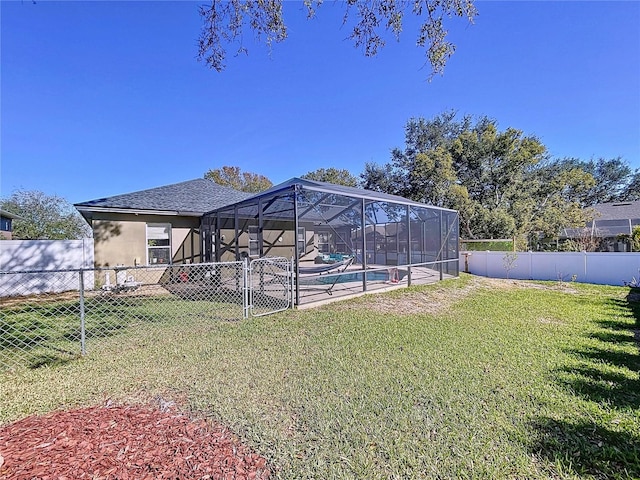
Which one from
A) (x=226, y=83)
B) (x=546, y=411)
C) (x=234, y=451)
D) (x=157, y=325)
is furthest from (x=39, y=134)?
(x=546, y=411)

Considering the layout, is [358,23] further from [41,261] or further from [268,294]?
[41,261]

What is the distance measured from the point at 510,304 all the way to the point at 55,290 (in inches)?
533

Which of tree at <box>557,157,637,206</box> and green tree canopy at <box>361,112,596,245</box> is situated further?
tree at <box>557,157,637,206</box>

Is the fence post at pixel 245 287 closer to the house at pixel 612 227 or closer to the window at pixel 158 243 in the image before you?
the window at pixel 158 243

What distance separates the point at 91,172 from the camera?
70.4 feet

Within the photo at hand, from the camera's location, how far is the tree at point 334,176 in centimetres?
3142

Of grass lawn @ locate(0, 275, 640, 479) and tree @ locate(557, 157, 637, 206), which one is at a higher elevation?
tree @ locate(557, 157, 637, 206)

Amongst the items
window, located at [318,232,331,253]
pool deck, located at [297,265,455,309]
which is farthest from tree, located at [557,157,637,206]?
window, located at [318,232,331,253]

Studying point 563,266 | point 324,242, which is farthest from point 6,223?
point 563,266

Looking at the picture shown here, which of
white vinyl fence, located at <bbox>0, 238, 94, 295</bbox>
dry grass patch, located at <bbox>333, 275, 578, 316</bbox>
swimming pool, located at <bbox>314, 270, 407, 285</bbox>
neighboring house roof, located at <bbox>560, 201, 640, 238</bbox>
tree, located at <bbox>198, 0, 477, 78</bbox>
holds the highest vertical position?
tree, located at <bbox>198, 0, 477, 78</bbox>

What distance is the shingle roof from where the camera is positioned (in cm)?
1956

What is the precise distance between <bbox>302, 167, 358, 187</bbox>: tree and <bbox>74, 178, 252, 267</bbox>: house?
19.9m

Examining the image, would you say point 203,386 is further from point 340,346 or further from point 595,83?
point 595,83

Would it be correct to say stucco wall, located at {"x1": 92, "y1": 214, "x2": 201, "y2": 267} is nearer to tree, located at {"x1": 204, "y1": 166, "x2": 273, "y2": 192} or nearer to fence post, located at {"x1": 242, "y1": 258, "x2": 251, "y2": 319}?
fence post, located at {"x1": 242, "y1": 258, "x2": 251, "y2": 319}
